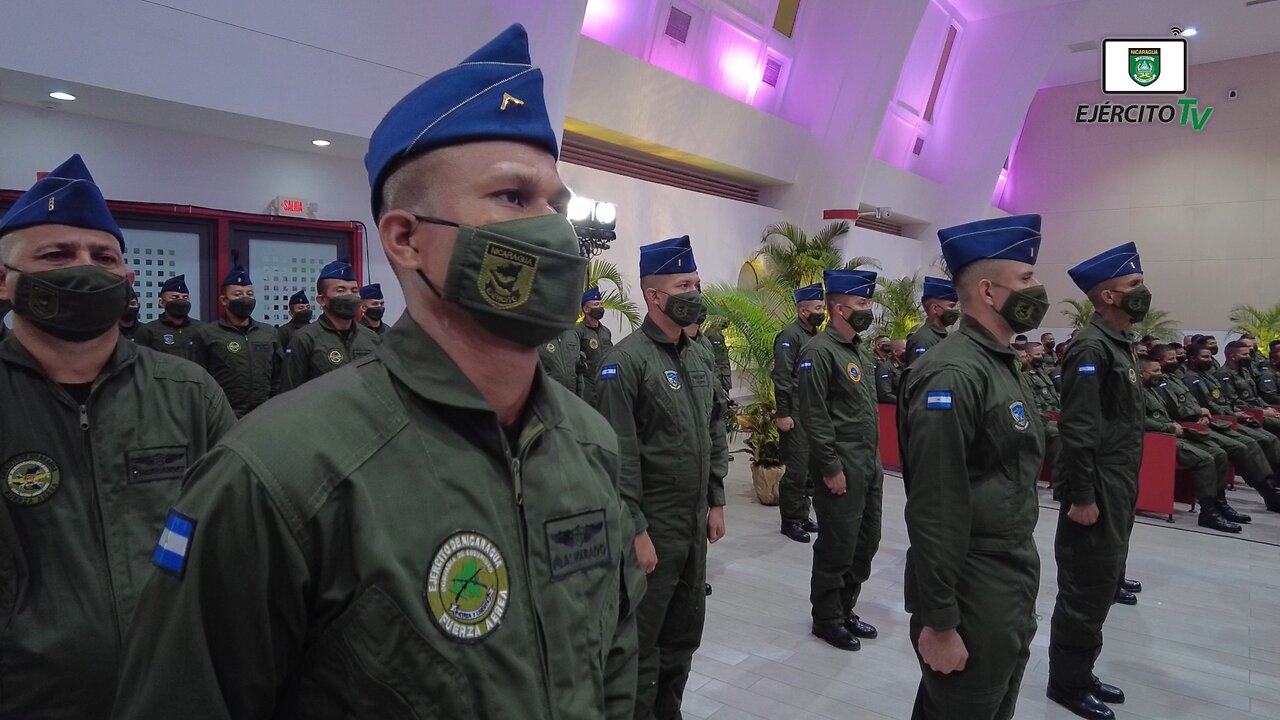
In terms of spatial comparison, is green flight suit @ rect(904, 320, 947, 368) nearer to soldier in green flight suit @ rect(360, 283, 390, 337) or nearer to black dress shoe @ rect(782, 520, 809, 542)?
black dress shoe @ rect(782, 520, 809, 542)

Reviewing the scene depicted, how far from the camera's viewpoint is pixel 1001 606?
2318 mm

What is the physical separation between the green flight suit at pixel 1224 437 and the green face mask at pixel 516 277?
8.42 metres

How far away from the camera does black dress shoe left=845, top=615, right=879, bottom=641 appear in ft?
14.1

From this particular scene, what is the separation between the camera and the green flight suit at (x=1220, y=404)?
7.93 metres

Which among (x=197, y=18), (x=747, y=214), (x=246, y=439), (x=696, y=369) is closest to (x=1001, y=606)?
(x=696, y=369)

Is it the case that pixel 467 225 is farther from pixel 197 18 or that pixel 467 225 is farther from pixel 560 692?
pixel 197 18

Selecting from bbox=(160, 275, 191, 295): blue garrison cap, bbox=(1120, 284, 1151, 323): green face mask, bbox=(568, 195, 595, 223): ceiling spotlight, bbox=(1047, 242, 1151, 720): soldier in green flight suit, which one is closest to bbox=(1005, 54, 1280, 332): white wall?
bbox=(568, 195, 595, 223): ceiling spotlight

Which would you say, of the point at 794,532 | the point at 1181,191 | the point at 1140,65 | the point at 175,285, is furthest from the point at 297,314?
the point at 1181,191

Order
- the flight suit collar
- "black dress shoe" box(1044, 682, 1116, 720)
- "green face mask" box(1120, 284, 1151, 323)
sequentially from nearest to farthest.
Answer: the flight suit collar
"black dress shoe" box(1044, 682, 1116, 720)
"green face mask" box(1120, 284, 1151, 323)

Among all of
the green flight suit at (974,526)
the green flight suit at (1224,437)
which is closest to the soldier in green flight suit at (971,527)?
the green flight suit at (974,526)

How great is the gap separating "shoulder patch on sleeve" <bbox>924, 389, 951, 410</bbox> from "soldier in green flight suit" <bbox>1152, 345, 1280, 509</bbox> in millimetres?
6621

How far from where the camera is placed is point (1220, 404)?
8.69 m

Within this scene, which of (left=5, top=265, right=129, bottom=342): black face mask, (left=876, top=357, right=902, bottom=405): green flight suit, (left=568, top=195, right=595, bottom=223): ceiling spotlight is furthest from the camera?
(left=568, top=195, right=595, bottom=223): ceiling spotlight

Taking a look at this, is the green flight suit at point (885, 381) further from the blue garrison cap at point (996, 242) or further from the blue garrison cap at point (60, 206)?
the blue garrison cap at point (60, 206)
